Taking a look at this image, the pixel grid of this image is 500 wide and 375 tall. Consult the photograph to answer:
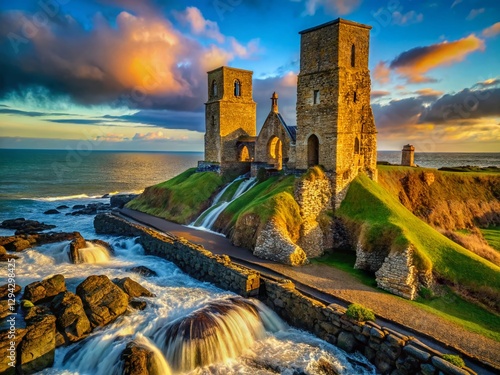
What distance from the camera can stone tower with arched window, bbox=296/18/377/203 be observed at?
93.3ft

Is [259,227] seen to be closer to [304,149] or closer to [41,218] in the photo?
[304,149]

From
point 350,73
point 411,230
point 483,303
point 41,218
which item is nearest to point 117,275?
point 411,230

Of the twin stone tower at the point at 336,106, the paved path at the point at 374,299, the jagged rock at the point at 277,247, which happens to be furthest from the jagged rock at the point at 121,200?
the jagged rock at the point at 277,247

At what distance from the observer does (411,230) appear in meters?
23.5

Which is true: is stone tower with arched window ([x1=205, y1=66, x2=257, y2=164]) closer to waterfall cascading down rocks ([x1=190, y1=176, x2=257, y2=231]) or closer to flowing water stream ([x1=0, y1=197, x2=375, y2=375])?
waterfall cascading down rocks ([x1=190, y1=176, x2=257, y2=231])

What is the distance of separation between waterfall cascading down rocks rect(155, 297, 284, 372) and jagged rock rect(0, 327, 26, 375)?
5.56 metres

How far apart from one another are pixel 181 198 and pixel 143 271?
1791 centimetres

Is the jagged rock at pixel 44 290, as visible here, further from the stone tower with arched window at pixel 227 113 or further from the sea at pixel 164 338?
the stone tower with arched window at pixel 227 113

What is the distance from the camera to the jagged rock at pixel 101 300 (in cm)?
1673

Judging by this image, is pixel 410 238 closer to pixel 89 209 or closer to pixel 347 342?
pixel 347 342

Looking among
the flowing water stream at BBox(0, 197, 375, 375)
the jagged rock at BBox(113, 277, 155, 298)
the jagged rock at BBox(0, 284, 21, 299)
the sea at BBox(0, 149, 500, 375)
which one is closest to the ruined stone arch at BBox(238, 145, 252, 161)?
the sea at BBox(0, 149, 500, 375)

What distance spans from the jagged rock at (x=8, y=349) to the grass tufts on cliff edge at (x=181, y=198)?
23.2 meters

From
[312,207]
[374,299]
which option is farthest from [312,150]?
[374,299]

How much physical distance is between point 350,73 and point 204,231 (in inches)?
765
